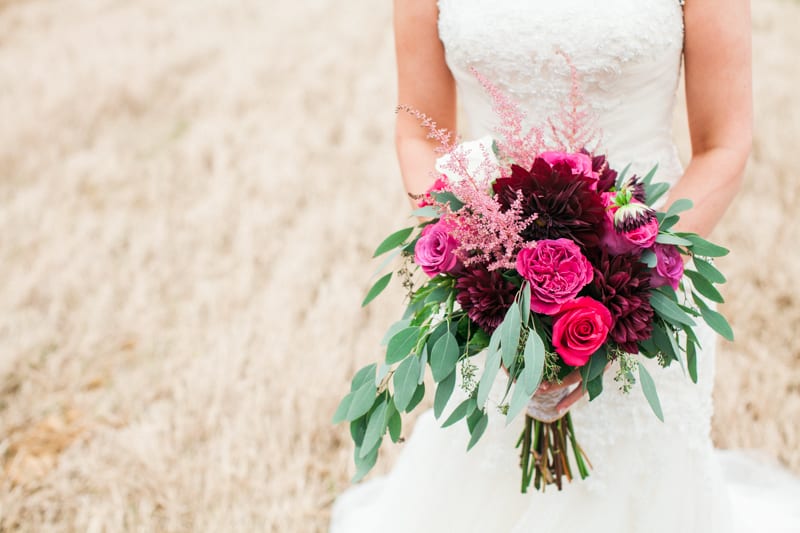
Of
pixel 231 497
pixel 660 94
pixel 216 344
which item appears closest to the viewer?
pixel 660 94

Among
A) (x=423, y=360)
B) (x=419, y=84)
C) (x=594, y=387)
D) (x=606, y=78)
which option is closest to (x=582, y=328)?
(x=594, y=387)

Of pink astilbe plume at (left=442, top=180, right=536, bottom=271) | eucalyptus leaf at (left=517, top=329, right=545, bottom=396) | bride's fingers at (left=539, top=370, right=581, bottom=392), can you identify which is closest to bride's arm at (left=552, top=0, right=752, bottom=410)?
bride's fingers at (left=539, top=370, right=581, bottom=392)

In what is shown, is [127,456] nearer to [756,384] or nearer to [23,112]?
[756,384]

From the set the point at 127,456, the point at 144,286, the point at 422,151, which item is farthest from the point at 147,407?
the point at 422,151

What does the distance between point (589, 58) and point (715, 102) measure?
30 cm

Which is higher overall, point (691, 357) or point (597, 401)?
point (691, 357)

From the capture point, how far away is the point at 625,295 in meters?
1.27

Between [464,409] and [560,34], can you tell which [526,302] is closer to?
[464,409]

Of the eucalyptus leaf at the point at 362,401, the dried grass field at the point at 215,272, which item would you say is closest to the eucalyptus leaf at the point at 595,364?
the eucalyptus leaf at the point at 362,401

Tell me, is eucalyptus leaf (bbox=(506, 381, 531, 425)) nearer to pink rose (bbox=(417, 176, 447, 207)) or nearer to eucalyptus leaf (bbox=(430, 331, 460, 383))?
eucalyptus leaf (bbox=(430, 331, 460, 383))

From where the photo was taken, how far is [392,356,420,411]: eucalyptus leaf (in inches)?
53.4

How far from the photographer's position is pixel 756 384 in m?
2.92

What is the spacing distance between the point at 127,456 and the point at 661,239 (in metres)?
2.31

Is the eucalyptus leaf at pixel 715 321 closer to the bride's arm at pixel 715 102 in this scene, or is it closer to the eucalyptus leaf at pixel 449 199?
the bride's arm at pixel 715 102
